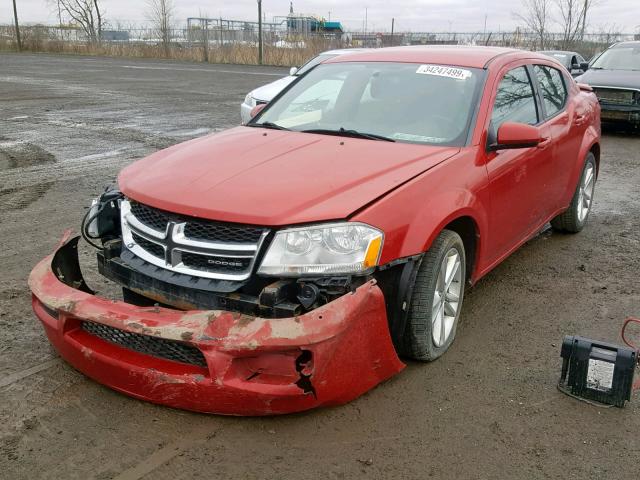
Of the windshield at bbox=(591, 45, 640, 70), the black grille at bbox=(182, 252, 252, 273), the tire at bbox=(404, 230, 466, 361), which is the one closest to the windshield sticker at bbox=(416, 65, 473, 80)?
the tire at bbox=(404, 230, 466, 361)

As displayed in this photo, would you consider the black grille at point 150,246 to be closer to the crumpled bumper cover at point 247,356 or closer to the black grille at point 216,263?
the black grille at point 216,263

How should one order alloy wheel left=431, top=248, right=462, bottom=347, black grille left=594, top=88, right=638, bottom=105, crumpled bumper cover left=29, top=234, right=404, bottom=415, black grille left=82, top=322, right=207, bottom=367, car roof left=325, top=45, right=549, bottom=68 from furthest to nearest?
black grille left=594, top=88, right=638, bottom=105 → car roof left=325, top=45, right=549, bottom=68 → alloy wheel left=431, top=248, right=462, bottom=347 → black grille left=82, top=322, right=207, bottom=367 → crumpled bumper cover left=29, top=234, right=404, bottom=415

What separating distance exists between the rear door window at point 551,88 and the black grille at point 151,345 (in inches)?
135

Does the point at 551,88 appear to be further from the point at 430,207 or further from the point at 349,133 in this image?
the point at 430,207

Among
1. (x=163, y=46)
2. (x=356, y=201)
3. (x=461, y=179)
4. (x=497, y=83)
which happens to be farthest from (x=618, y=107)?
(x=163, y=46)

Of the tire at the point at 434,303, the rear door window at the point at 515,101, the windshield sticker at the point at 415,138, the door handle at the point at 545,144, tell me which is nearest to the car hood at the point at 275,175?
the windshield sticker at the point at 415,138

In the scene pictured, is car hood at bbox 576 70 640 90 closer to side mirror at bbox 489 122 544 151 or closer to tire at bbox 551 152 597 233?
tire at bbox 551 152 597 233

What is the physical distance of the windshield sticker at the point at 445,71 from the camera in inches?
167

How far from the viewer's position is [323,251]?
Answer: 2920mm

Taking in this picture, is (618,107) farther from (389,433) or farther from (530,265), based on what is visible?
(389,433)

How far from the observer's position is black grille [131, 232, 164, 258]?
3.19 metres

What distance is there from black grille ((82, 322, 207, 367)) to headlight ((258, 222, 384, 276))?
1.56 feet

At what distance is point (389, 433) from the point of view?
9.50 feet

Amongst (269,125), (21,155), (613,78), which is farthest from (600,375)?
(613,78)
